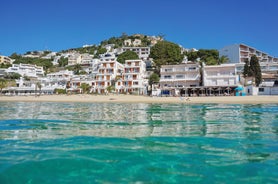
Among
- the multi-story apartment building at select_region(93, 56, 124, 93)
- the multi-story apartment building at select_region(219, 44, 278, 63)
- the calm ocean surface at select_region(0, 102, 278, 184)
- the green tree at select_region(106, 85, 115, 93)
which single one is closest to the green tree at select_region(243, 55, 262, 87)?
the multi-story apartment building at select_region(219, 44, 278, 63)

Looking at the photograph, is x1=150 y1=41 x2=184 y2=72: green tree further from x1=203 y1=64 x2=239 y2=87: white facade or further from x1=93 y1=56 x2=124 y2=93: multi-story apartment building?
x1=203 y1=64 x2=239 y2=87: white facade

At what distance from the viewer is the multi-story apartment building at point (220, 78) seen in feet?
169

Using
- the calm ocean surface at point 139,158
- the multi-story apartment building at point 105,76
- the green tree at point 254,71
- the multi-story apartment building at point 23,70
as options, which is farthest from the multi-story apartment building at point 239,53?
the multi-story apartment building at point 23,70

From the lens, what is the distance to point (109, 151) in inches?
263

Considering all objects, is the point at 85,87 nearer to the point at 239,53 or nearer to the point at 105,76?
the point at 105,76

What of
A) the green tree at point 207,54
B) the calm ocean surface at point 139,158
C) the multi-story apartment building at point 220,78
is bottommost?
the calm ocean surface at point 139,158

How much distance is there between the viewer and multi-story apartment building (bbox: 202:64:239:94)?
169 feet

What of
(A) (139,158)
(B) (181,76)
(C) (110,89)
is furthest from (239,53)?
(A) (139,158)

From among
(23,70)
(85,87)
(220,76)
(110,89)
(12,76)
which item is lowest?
(110,89)

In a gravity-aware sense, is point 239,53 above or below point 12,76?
above

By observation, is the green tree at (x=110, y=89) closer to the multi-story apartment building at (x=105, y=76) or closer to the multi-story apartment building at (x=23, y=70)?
the multi-story apartment building at (x=105, y=76)

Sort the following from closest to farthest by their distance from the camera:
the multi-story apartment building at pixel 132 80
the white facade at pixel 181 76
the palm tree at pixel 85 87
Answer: the white facade at pixel 181 76, the multi-story apartment building at pixel 132 80, the palm tree at pixel 85 87

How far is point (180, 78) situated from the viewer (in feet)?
189

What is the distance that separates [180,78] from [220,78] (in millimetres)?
10107
